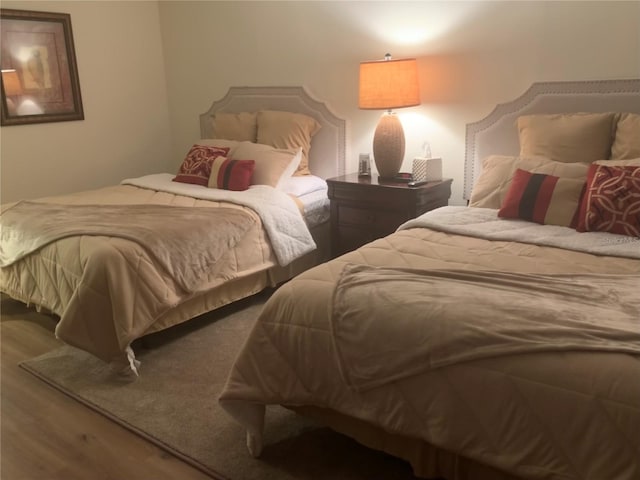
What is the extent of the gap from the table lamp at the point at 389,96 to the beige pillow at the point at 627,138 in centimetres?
110

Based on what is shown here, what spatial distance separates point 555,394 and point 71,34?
4279 millimetres

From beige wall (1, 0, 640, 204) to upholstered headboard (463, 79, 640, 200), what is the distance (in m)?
0.05

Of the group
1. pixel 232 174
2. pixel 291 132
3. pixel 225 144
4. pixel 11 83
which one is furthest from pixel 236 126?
pixel 11 83

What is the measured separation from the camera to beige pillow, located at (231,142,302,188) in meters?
3.62

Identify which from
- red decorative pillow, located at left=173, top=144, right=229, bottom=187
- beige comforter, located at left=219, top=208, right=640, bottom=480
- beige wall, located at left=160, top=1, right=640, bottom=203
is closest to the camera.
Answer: beige comforter, located at left=219, top=208, right=640, bottom=480

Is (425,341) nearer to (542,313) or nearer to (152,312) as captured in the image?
(542,313)

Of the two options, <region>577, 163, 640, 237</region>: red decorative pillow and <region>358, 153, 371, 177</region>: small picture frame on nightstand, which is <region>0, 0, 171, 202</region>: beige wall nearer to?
<region>358, 153, 371, 177</region>: small picture frame on nightstand

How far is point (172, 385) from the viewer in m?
A: 2.50

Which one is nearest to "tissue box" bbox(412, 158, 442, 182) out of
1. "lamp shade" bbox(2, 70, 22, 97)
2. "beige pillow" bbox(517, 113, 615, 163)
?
"beige pillow" bbox(517, 113, 615, 163)

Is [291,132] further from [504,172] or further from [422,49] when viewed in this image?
[504,172]

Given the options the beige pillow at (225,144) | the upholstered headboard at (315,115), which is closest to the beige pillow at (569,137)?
the upholstered headboard at (315,115)

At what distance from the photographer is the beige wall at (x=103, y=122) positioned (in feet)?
13.5

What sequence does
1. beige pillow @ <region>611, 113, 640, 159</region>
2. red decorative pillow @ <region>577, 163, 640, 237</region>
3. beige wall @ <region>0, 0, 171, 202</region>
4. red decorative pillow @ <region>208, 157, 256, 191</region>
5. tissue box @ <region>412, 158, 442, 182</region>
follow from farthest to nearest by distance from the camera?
beige wall @ <region>0, 0, 171, 202</region>
red decorative pillow @ <region>208, 157, 256, 191</region>
tissue box @ <region>412, 158, 442, 182</region>
beige pillow @ <region>611, 113, 640, 159</region>
red decorative pillow @ <region>577, 163, 640, 237</region>

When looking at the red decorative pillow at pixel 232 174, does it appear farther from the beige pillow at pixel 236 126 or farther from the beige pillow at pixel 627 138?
the beige pillow at pixel 627 138
